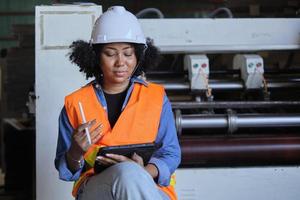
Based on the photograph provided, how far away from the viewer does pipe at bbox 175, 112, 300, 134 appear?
2.05 meters

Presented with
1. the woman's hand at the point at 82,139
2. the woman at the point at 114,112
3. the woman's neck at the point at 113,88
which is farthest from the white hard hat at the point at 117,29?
the woman's hand at the point at 82,139

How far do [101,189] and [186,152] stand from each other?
860 millimetres

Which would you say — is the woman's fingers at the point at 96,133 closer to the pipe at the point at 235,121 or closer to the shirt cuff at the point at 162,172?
the shirt cuff at the point at 162,172

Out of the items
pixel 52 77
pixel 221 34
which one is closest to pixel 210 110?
pixel 221 34

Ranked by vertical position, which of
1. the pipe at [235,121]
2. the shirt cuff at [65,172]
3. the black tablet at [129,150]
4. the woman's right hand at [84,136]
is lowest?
the shirt cuff at [65,172]

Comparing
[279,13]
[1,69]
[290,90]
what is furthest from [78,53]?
[1,69]

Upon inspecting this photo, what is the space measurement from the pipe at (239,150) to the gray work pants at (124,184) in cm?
84

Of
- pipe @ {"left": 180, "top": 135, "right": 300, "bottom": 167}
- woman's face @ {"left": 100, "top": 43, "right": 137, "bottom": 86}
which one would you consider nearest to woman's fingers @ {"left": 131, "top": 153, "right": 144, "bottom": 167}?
woman's face @ {"left": 100, "top": 43, "right": 137, "bottom": 86}

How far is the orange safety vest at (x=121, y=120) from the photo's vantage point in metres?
1.36

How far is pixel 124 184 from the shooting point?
1.13m

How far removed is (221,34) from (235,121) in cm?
44

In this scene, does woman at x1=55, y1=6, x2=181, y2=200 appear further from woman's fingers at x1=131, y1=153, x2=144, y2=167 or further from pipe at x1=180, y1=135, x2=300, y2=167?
pipe at x1=180, y1=135, x2=300, y2=167

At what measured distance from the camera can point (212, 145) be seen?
203cm

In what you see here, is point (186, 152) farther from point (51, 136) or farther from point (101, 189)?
point (101, 189)
